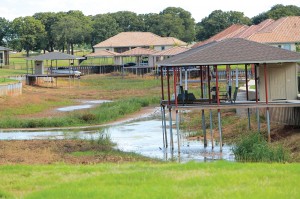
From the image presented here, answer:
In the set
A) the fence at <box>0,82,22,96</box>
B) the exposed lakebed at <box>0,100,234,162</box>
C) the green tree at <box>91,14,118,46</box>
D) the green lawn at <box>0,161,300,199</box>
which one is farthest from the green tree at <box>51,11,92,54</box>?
the green lawn at <box>0,161,300,199</box>

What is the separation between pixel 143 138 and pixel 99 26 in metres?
120

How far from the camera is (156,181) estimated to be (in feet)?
52.7

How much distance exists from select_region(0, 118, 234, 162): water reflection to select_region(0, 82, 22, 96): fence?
48.6 feet

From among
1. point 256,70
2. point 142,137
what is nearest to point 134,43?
point 142,137

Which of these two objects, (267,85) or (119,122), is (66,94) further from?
(267,85)

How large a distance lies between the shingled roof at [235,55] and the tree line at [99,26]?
108 metres

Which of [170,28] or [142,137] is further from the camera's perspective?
[170,28]

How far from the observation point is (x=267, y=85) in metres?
32.2

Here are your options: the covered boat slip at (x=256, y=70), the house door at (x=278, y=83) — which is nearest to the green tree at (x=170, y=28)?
the covered boat slip at (x=256, y=70)

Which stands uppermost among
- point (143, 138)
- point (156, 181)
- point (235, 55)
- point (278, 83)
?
point (235, 55)

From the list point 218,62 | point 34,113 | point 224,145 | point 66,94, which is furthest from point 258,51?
point 66,94

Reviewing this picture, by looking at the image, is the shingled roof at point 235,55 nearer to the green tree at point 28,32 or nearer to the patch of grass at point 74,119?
the patch of grass at point 74,119

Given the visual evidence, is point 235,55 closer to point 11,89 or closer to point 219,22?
point 11,89

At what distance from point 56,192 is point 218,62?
16155mm
